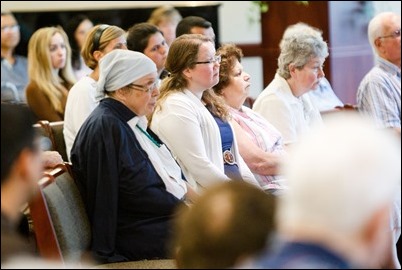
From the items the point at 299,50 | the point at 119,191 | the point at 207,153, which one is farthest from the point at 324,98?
the point at 119,191

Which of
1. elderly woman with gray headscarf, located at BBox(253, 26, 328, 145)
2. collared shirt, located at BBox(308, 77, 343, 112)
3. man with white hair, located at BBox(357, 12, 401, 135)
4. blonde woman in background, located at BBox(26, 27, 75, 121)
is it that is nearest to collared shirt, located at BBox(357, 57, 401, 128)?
man with white hair, located at BBox(357, 12, 401, 135)

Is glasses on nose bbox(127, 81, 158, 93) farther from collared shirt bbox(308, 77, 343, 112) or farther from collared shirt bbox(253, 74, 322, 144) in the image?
collared shirt bbox(308, 77, 343, 112)

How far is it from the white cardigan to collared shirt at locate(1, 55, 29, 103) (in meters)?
2.85

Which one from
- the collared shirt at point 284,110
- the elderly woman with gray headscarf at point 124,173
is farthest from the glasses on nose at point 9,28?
the elderly woman with gray headscarf at point 124,173

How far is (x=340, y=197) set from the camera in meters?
1.84

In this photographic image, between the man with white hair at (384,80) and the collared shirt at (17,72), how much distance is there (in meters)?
2.39

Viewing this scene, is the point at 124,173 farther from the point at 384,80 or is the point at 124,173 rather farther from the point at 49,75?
the point at 49,75

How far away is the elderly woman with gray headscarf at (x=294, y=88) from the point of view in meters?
5.21

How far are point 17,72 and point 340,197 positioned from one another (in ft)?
19.1

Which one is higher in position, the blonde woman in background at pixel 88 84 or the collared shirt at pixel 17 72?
the blonde woman in background at pixel 88 84

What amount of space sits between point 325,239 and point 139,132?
2.16 m

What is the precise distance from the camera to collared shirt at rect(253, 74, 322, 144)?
5199 mm

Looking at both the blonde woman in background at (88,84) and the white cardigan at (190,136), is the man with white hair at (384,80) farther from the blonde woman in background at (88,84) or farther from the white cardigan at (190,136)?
the white cardigan at (190,136)

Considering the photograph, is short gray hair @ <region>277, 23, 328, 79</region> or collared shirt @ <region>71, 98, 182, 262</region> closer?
collared shirt @ <region>71, 98, 182, 262</region>
